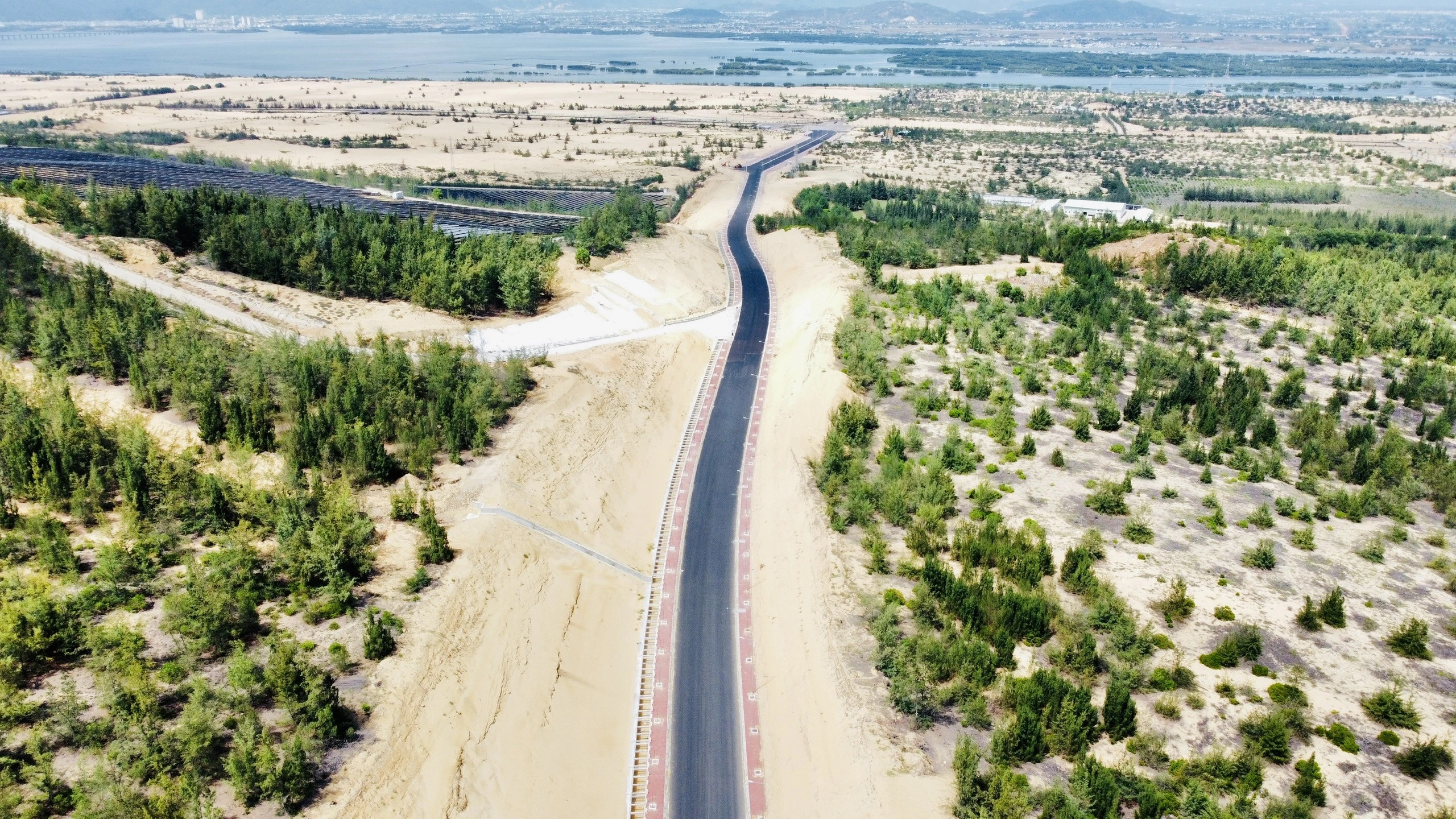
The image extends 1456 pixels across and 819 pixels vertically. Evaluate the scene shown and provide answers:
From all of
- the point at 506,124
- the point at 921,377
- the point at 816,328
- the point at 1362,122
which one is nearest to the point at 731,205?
the point at 816,328

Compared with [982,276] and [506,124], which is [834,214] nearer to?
[982,276]

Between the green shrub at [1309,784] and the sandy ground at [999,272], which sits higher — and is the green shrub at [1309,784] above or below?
below

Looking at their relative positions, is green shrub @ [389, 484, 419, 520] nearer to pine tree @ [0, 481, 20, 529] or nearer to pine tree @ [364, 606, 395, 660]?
pine tree @ [364, 606, 395, 660]

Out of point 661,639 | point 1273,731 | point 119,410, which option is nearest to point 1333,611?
point 1273,731

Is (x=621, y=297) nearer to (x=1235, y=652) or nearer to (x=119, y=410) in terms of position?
(x=119, y=410)

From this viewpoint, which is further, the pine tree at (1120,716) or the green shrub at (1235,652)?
the green shrub at (1235,652)

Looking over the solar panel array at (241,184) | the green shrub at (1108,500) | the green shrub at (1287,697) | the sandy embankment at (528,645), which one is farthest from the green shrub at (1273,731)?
the solar panel array at (241,184)

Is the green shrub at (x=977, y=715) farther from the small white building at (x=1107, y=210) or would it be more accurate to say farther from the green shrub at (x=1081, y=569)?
the small white building at (x=1107, y=210)
